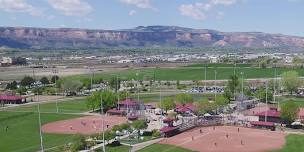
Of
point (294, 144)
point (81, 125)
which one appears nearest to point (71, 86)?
point (81, 125)

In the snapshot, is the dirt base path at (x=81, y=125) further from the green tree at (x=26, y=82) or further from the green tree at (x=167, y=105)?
the green tree at (x=26, y=82)

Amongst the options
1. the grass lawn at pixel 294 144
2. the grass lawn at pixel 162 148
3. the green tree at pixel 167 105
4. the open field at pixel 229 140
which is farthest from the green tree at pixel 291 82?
the grass lawn at pixel 162 148

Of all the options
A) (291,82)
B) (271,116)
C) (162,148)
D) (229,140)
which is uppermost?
(291,82)

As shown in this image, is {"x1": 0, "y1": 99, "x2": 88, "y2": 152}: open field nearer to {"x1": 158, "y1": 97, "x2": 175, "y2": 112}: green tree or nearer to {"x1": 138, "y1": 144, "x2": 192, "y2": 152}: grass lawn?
{"x1": 138, "y1": 144, "x2": 192, "y2": 152}: grass lawn

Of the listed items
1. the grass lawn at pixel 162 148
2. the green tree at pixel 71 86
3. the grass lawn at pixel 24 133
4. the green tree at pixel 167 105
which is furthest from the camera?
the green tree at pixel 71 86

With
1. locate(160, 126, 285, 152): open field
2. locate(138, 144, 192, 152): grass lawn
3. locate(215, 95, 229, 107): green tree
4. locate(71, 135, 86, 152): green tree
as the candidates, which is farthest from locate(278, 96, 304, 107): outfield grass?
locate(71, 135, 86, 152): green tree

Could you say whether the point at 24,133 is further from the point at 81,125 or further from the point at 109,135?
the point at 109,135

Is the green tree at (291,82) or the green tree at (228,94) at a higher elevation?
the green tree at (291,82)
